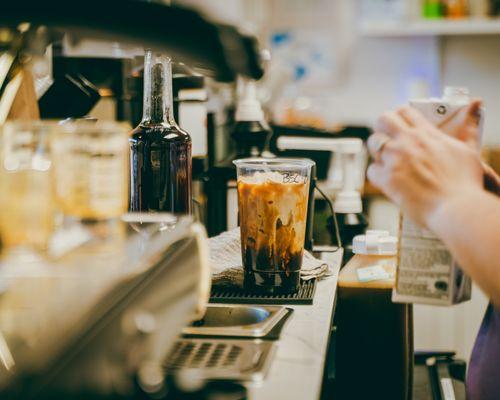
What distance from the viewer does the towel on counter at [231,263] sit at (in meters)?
1.45

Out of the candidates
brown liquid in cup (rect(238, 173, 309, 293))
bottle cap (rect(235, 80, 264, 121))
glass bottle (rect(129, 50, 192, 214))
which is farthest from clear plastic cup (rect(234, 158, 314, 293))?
bottle cap (rect(235, 80, 264, 121))

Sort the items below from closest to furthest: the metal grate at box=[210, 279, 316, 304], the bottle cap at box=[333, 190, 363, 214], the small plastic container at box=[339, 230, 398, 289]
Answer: the metal grate at box=[210, 279, 316, 304] < the small plastic container at box=[339, 230, 398, 289] < the bottle cap at box=[333, 190, 363, 214]

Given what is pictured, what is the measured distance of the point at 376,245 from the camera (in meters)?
1.65

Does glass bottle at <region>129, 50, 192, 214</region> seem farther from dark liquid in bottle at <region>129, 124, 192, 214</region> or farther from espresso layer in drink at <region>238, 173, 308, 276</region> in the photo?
espresso layer in drink at <region>238, 173, 308, 276</region>

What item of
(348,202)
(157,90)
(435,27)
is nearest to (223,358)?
(157,90)

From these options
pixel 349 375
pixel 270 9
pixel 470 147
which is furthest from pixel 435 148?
pixel 270 9

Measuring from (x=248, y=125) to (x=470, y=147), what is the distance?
0.97 m

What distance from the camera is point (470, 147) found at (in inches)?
41.4

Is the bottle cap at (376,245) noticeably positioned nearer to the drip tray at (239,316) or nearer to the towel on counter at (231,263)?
the towel on counter at (231,263)

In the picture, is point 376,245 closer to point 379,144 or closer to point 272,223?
point 272,223

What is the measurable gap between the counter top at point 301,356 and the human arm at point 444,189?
0.23m

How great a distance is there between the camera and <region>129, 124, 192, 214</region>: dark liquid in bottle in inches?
56.9

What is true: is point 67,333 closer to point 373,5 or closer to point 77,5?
point 77,5

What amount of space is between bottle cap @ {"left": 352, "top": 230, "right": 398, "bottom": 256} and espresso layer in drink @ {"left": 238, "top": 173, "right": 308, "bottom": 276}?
270 mm
